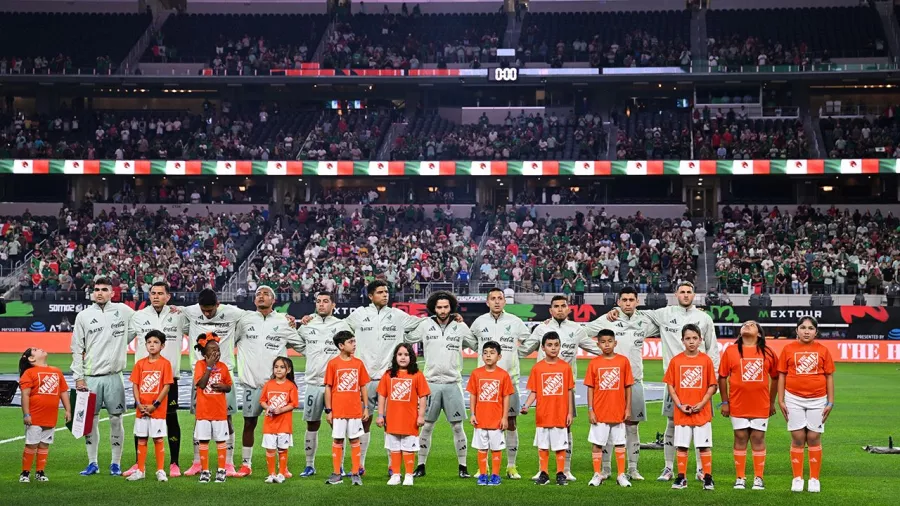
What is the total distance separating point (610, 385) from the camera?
1378 centimetres

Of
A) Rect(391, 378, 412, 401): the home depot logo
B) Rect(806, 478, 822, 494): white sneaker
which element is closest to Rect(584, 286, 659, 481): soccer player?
Rect(806, 478, 822, 494): white sneaker

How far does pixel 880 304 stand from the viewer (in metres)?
39.7

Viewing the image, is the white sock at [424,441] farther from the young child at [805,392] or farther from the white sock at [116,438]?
the young child at [805,392]

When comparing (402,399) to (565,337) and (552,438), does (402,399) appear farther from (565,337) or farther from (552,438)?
(565,337)

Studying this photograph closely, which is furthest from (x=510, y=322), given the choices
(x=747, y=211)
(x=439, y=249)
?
(x=747, y=211)

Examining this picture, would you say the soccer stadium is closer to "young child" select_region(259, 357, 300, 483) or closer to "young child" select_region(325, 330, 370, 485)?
"young child" select_region(259, 357, 300, 483)

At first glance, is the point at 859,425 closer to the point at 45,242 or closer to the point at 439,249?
the point at 439,249

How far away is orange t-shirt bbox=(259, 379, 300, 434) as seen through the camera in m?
13.8

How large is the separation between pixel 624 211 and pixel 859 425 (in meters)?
33.6

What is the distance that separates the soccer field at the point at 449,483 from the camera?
40.8ft

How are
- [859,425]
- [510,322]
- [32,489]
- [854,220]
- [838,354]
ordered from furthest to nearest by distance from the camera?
1. [854,220]
2. [838,354]
3. [859,425]
4. [510,322]
5. [32,489]

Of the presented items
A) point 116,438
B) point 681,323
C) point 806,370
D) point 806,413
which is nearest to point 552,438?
point 681,323

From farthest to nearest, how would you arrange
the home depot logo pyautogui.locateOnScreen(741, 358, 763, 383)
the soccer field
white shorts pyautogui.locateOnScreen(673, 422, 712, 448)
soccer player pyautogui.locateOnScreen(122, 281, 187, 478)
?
soccer player pyautogui.locateOnScreen(122, 281, 187, 478), the home depot logo pyautogui.locateOnScreen(741, 358, 763, 383), white shorts pyautogui.locateOnScreen(673, 422, 712, 448), the soccer field

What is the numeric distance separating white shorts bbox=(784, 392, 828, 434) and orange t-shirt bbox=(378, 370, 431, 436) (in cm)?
458
